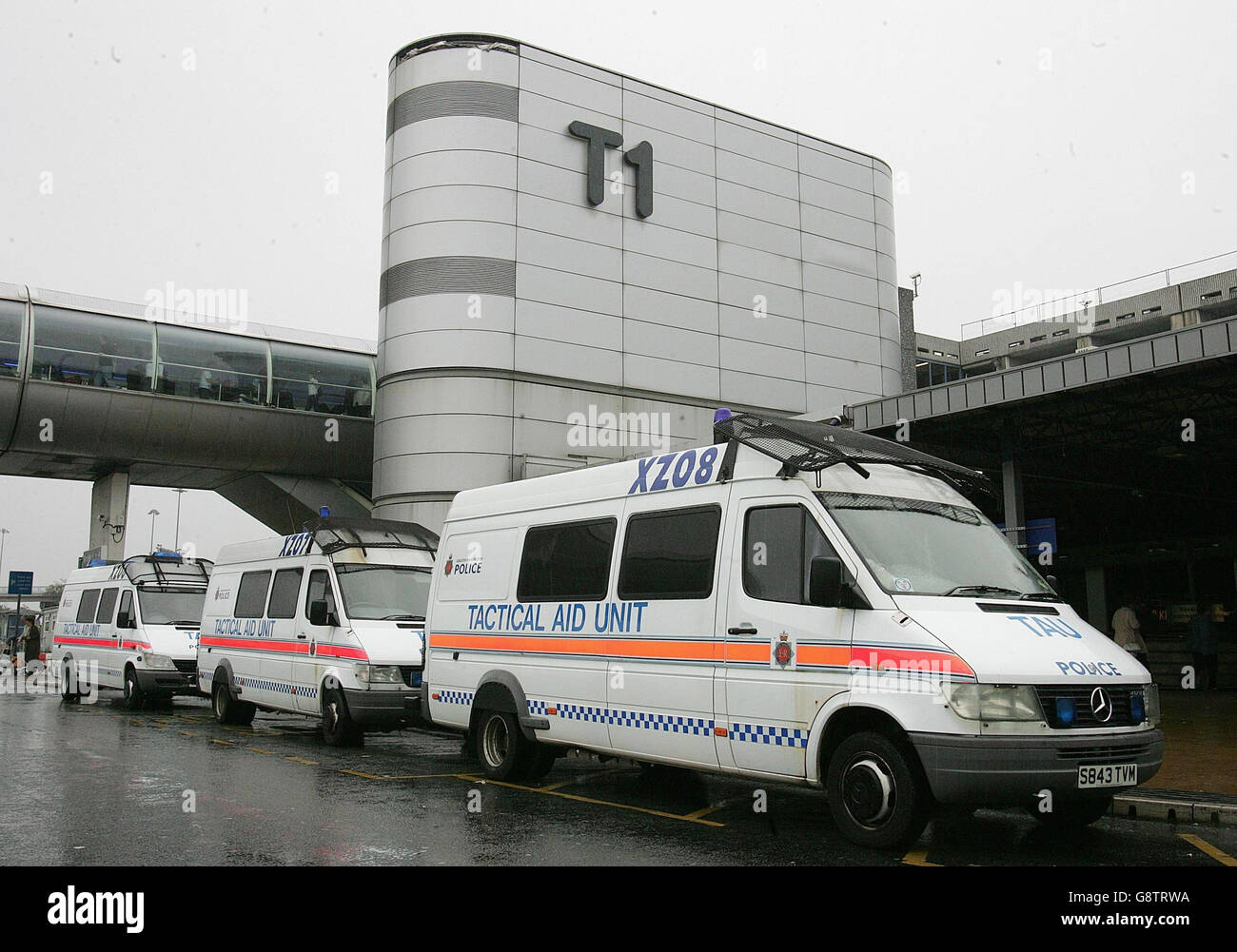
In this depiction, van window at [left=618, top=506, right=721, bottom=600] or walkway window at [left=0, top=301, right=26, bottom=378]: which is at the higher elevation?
walkway window at [left=0, top=301, right=26, bottom=378]

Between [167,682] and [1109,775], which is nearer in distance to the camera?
[1109,775]

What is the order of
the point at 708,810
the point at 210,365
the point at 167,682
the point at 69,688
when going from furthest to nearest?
the point at 210,365, the point at 69,688, the point at 167,682, the point at 708,810

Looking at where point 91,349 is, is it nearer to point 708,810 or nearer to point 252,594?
point 252,594

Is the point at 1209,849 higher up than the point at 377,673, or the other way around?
the point at 377,673

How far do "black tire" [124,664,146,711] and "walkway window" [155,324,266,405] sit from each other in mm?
14703

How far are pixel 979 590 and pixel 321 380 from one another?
30229 millimetres

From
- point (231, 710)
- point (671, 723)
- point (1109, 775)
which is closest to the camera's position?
point (1109, 775)

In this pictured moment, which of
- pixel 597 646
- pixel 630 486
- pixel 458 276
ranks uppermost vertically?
pixel 458 276

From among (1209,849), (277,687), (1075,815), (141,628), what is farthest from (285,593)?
(1209,849)

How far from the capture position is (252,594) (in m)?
15.7

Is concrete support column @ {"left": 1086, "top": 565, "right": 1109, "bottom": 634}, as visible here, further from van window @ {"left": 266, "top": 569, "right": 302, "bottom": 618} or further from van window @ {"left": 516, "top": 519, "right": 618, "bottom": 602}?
van window @ {"left": 516, "top": 519, "right": 618, "bottom": 602}

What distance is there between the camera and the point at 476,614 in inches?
421

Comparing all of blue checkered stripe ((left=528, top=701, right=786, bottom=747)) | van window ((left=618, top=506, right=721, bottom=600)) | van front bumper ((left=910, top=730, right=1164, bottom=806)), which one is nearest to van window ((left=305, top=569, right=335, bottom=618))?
blue checkered stripe ((left=528, top=701, right=786, bottom=747))

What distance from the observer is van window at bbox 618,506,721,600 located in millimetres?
8312
